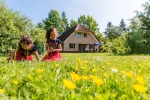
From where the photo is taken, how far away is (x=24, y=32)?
25734 millimetres

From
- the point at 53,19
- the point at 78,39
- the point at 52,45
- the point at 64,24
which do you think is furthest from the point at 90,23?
the point at 52,45

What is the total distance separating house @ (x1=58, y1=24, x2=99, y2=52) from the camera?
4797 cm

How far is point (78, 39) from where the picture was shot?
49.8 meters

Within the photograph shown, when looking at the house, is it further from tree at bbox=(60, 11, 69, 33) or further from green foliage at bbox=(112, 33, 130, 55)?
green foliage at bbox=(112, 33, 130, 55)

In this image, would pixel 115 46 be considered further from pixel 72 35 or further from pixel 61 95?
pixel 61 95

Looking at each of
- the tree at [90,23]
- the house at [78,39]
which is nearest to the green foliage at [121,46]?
the house at [78,39]

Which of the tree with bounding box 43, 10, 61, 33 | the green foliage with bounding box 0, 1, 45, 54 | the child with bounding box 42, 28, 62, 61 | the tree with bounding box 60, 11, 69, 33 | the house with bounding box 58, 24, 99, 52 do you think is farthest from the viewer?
the tree with bounding box 60, 11, 69, 33

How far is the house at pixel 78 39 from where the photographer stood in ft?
157

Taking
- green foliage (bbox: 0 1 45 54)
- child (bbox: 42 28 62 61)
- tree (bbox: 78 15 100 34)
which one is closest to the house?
tree (bbox: 78 15 100 34)

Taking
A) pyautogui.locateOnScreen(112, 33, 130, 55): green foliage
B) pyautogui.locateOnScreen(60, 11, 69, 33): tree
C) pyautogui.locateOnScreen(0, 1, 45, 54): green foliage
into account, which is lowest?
pyautogui.locateOnScreen(112, 33, 130, 55): green foliage

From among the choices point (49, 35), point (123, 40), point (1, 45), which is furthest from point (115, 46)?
point (49, 35)

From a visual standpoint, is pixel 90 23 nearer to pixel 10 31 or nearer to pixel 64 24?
pixel 64 24

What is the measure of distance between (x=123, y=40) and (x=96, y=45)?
2423 cm

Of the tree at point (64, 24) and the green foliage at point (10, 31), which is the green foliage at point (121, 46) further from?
the tree at point (64, 24)
